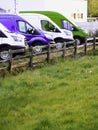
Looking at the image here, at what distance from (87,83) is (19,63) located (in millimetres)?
Result: 4362

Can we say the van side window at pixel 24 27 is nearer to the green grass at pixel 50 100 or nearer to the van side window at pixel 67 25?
the van side window at pixel 67 25

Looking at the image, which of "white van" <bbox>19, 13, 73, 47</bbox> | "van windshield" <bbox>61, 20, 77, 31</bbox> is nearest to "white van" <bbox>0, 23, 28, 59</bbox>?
"white van" <bbox>19, 13, 73, 47</bbox>

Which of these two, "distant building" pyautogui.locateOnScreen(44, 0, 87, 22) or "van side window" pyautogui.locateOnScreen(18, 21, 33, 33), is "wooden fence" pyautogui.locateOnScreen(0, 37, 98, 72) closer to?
"van side window" pyautogui.locateOnScreen(18, 21, 33, 33)

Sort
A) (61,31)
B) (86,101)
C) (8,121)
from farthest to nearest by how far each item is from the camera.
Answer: (61,31) → (86,101) → (8,121)

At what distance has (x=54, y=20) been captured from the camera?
32.2m

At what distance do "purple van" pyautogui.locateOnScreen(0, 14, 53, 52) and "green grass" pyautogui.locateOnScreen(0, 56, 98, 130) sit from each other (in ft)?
24.1

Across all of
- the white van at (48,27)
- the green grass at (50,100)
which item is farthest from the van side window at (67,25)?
the green grass at (50,100)

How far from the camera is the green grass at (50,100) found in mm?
9281

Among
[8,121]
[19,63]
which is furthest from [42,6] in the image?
[8,121]

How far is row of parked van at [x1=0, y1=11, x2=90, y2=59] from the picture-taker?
21.3 meters

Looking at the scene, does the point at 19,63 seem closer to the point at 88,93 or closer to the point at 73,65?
the point at 73,65

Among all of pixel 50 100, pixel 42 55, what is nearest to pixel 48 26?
pixel 42 55

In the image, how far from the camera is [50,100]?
1173cm

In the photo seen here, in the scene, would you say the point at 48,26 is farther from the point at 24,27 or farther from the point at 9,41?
the point at 9,41
